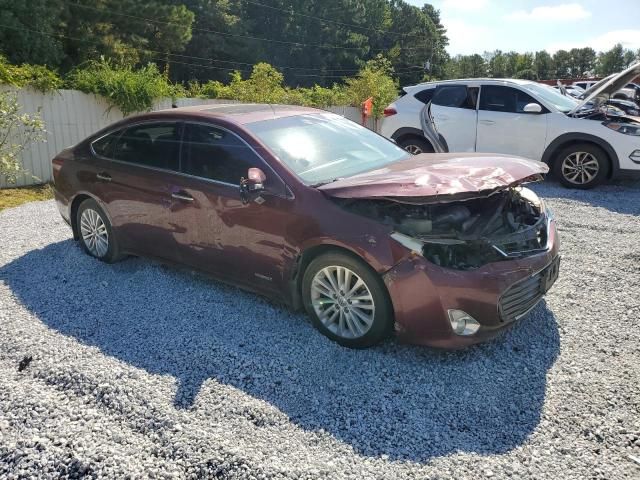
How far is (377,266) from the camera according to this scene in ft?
10.4

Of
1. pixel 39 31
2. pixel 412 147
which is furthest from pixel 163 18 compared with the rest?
pixel 412 147

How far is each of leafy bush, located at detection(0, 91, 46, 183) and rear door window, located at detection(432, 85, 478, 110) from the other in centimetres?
724

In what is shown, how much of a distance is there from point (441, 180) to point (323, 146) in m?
1.23

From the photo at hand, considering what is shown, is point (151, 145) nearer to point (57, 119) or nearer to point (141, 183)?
point (141, 183)

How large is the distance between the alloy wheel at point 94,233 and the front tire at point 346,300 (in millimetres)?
2580

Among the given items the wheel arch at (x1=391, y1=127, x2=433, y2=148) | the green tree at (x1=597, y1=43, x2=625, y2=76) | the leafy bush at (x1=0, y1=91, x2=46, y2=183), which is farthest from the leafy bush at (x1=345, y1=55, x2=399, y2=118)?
the green tree at (x1=597, y1=43, x2=625, y2=76)

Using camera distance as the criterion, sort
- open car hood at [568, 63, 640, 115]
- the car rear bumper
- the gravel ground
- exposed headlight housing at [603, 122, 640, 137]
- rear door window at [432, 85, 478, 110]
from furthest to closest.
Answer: rear door window at [432, 85, 478, 110]
exposed headlight housing at [603, 122, 640, 137]
open car hood at [568, 63, 640, 115]
the car rear bumper
the gravel ground

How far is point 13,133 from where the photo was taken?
29.9 feet

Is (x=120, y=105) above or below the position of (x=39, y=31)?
below

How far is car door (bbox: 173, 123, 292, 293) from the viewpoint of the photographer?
371 cm

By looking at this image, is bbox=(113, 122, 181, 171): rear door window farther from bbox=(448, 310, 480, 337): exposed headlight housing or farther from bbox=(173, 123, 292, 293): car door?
bbox=(448, 310, 480, 337): exposed headlight housing

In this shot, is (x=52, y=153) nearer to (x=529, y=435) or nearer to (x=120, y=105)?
(x=120, y=105)

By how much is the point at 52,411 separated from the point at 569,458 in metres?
2.79

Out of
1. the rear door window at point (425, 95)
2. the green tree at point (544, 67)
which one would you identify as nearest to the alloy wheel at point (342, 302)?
the rear door window at point (425, 95)
